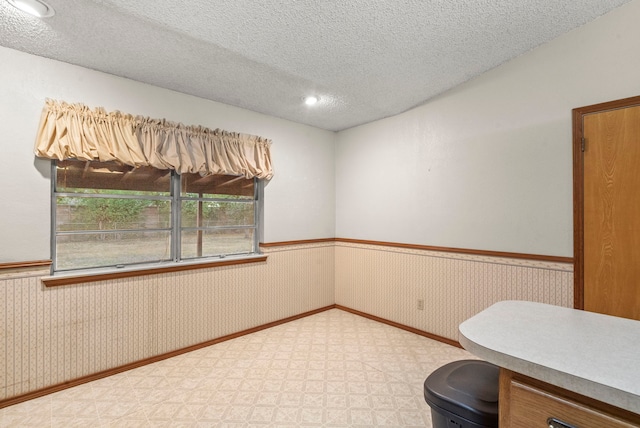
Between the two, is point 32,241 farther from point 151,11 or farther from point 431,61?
point 431,61

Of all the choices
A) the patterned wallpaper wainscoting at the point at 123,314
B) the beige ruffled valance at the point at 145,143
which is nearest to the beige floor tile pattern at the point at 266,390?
the patterned wallpaper wainscoting at the point at 123,314

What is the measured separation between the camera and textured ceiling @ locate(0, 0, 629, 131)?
187 cm

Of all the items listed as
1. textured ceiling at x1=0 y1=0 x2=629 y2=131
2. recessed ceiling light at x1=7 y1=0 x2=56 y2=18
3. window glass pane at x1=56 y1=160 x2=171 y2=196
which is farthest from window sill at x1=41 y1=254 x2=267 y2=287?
recessed ceiling light at x1=7 y1=0 x2=56 y2=18

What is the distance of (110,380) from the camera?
2.48 m

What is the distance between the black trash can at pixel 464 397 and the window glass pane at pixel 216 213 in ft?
8.55

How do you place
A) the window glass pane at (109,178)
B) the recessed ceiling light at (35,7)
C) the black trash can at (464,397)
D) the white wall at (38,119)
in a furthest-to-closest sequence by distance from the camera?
the window glass pane at (109,178) → the white wall at (38,119) → the recessed ceiling light at (35,7) → the black trash can at (464,397)

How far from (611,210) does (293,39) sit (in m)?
2.52

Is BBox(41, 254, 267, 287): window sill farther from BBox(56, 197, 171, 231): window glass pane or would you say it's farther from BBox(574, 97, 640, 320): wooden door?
BBox(574, 97, 640, 320): wooden door

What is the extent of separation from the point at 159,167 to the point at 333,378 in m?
2.35

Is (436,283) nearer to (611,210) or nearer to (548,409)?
(611,210)

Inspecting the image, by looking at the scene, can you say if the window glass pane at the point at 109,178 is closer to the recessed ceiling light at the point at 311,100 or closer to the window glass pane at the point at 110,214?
the window glass pane at the point at 110,214

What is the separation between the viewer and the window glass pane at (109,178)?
245 cm

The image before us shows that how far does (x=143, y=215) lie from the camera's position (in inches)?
112

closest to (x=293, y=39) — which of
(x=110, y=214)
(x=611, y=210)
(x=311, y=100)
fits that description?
(x=311, y=100)
